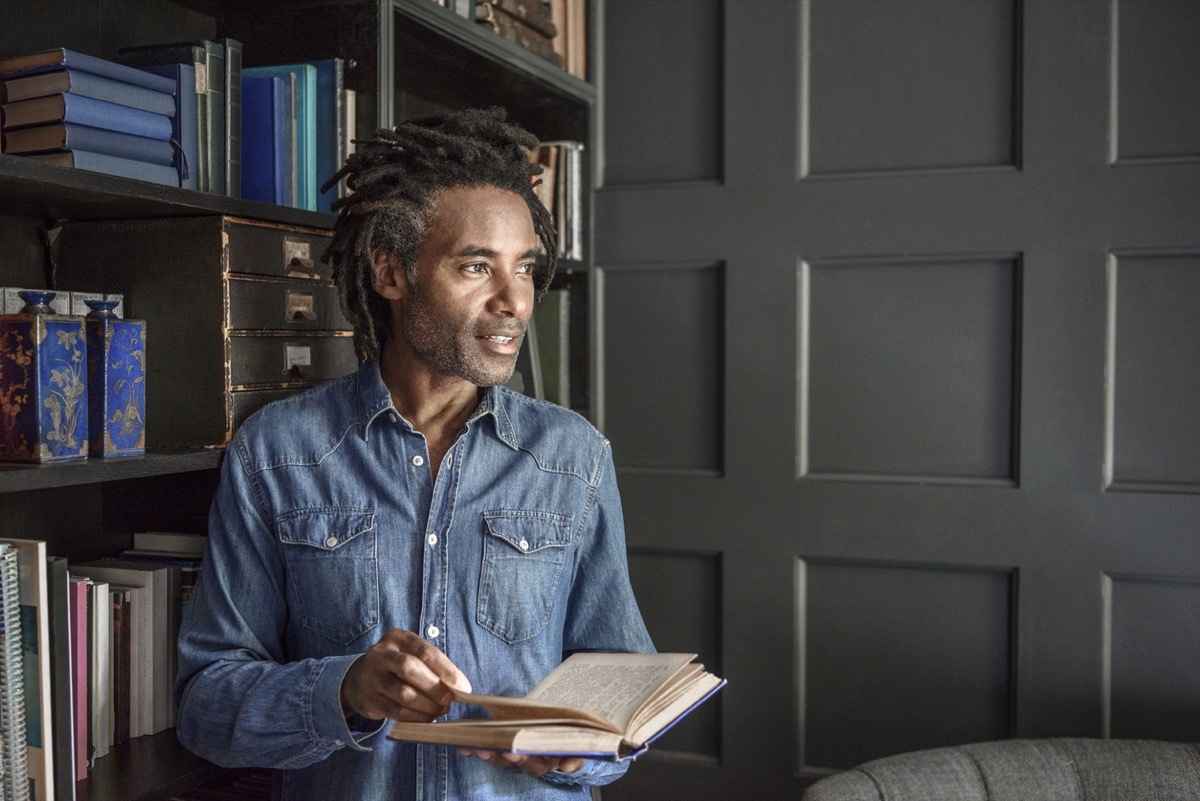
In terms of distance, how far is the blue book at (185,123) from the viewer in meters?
1.54

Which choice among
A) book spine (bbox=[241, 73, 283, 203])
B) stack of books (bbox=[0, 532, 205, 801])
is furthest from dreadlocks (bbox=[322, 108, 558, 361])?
stack of books (bbox=[0, 532, 205, 801])

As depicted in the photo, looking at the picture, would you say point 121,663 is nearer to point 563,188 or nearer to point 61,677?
point 61,677

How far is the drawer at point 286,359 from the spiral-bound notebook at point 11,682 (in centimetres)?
42

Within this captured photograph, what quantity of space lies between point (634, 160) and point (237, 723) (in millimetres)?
1633

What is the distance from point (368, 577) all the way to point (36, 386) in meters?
0.47

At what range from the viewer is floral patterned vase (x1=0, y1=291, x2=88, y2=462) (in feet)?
4.35

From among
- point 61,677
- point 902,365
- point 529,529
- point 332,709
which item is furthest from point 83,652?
point 902,365

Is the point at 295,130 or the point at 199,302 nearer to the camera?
the point at 199,302

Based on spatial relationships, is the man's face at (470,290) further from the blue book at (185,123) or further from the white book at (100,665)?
the white book at (100,665)

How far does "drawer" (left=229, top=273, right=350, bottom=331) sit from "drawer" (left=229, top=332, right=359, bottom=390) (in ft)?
0.06

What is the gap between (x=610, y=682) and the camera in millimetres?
1257

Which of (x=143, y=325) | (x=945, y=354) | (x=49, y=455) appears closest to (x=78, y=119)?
(x=143, y=325)

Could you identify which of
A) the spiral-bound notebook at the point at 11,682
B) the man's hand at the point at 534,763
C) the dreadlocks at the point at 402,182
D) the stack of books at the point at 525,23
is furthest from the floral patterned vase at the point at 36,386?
the stack of books at the point at 525,23

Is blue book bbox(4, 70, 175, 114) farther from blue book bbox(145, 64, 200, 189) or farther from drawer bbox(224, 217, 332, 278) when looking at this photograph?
drawer bbox(224, 217, 332, 278)
